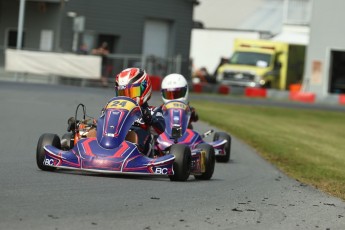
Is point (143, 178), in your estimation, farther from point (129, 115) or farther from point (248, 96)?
point (248, 96)

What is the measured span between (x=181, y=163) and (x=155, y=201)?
2.07 meters

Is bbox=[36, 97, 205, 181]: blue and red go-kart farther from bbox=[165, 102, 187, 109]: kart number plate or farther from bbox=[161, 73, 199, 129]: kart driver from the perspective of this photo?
bbox=[161, 73, 199, 129]: kart driver

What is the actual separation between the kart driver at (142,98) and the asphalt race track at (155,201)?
0.59 m

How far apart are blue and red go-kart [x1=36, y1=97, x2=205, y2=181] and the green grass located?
1726mm

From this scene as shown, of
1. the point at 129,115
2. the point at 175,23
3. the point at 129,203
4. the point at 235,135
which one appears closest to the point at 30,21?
the point at 175,23

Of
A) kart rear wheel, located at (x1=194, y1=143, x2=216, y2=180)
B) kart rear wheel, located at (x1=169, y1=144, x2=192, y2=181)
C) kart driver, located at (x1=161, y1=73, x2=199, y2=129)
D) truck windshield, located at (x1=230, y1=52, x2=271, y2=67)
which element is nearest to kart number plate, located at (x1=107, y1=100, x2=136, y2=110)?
kart rear wheel, located at (x1=169, y1=144, x2=192, y2=181)

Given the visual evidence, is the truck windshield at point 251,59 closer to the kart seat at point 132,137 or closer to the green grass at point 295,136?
the green grass at point 295,136

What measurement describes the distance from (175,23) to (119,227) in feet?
123

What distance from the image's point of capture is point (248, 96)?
40.8 m

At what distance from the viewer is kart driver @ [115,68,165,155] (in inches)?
426

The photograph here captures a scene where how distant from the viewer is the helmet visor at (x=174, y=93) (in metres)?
13.9

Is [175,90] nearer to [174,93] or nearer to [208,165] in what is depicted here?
[174,93]

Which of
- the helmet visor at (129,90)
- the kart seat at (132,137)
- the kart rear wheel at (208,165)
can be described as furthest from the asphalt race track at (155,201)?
the helmet visor at (129,90)

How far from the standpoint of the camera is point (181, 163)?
1026 centimetres
